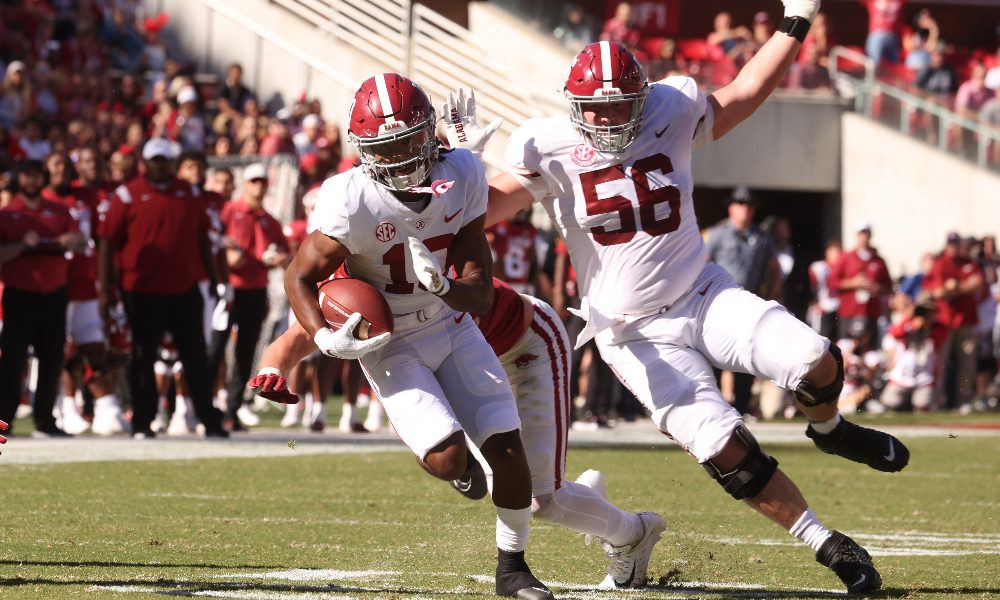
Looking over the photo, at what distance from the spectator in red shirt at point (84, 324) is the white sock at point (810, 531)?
22.7ft

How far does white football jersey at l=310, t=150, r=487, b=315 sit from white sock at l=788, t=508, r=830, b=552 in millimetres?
1399

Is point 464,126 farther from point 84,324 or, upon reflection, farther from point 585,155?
point 84,324

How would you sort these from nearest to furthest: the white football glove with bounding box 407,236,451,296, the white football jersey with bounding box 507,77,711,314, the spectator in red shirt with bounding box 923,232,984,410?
the white football glove with bounding box 407,236,451,296 < the white football jersey with bounding box 507,77,711,314 < the spectator in red shirt with bounding box 923,232,984,410

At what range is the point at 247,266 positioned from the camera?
11812mm

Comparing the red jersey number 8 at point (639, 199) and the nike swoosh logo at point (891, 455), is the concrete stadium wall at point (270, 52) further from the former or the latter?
the nike swoosh logo at point (891, 455)

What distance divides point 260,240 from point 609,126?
21.6ft

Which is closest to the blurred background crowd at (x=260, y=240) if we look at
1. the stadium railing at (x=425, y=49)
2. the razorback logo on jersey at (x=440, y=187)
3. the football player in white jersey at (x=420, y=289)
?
the stadium railing at (x=425, y=49)

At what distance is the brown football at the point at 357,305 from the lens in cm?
505

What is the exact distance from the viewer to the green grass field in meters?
5.32

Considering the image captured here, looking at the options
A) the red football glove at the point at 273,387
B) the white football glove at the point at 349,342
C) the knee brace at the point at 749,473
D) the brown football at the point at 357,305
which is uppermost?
the brown football at the point at 357,305

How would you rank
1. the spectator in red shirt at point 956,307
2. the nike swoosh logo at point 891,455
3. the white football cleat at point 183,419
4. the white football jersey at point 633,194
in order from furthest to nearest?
the spectator in red shirt at point 956,307 < the white football cleat at point 183,419 < the white football jersey at point 633,194 < the nike swoosh logo at point 891,455

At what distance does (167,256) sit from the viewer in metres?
10.6

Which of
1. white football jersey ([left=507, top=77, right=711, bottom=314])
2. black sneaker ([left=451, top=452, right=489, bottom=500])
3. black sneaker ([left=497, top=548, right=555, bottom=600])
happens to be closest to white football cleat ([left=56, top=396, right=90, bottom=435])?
black sneaker ([left=451, top=452, right=489, bottom=500])

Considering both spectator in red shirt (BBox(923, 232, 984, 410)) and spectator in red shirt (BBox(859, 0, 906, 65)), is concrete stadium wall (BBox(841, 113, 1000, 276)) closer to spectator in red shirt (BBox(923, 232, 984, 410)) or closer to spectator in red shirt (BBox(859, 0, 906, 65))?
spectator in red shirt (BBox(859, 0, 906, 65))
